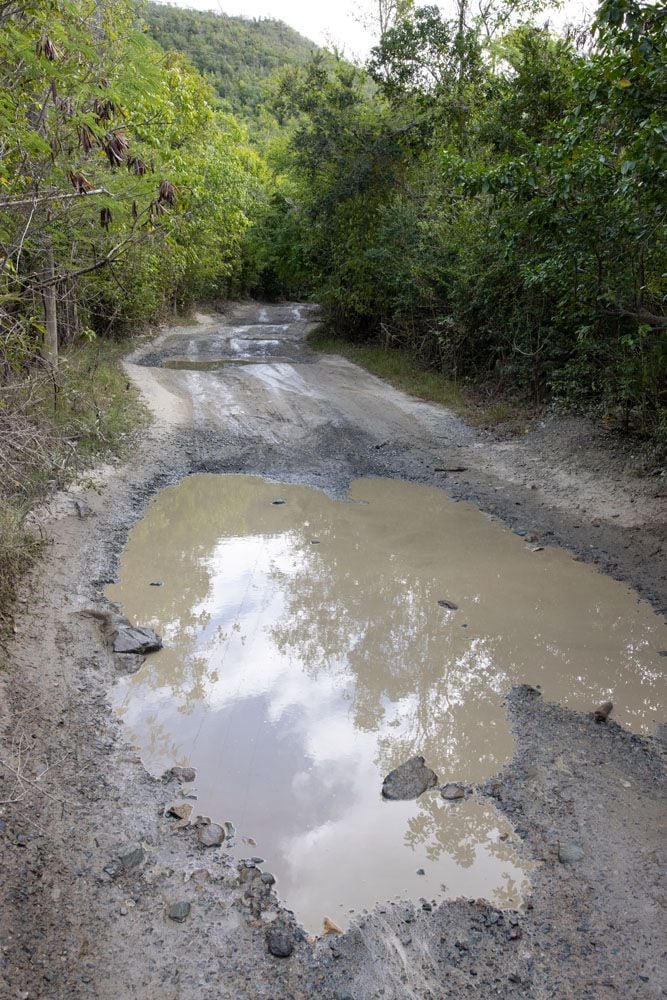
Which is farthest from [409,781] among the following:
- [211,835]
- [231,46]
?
[231,46]

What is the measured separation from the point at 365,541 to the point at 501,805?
437 cm

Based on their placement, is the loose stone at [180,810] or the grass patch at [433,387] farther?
the grass patch at [433,387]

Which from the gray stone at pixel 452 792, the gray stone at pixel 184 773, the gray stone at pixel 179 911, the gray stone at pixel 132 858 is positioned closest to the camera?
the gray stone at pixel 179 911

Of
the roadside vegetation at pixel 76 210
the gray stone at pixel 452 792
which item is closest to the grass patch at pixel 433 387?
the roadside vegetation at pixel 76 210

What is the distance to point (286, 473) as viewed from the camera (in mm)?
10680

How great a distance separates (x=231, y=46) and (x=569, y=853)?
99.9 m

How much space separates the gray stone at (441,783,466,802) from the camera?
4.20 meters

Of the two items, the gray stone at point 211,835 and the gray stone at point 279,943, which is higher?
the gray stone at point 279,943

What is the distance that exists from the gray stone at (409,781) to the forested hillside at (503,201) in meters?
4.73

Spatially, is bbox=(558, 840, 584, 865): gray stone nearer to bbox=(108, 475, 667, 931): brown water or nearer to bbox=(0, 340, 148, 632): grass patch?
bbox=(108, 475, 667, 931): brown water

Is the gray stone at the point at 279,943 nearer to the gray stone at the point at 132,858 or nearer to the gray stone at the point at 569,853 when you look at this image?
the gray stone at the point at 132,858

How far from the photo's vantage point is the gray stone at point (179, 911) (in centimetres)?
331

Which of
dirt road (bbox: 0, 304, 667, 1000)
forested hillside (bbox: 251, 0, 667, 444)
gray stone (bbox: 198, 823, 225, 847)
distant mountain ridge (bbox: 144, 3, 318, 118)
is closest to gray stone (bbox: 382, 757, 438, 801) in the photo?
dirt road (bbox: 0, 304, 667, 1000)

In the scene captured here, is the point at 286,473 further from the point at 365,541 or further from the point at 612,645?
the point at 612,645
